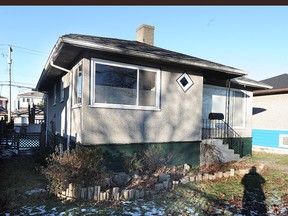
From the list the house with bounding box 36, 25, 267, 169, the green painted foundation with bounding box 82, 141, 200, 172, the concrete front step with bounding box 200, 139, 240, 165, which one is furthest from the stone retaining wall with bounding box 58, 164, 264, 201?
the concrete front step with bounding box 200, 139, 240, 165

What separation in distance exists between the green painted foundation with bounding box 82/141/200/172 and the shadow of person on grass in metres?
1.86

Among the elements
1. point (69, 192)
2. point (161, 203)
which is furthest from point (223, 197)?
point (69, 192)

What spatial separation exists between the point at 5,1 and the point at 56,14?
3385mm

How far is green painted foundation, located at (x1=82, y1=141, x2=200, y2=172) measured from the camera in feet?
21.2

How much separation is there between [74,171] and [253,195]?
14.3 feet

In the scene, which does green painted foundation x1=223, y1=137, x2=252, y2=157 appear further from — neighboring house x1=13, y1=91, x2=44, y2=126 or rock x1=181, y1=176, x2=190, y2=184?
neighboring house x1=13, y1=91, x2=44, y2=126

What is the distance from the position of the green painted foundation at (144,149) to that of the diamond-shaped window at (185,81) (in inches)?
80.2

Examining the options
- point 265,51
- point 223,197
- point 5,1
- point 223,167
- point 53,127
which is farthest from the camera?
point 265,51

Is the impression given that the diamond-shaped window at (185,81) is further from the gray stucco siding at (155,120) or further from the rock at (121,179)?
the rock at (121,179)

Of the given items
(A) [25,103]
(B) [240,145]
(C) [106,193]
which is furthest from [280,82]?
(A) [25,103]

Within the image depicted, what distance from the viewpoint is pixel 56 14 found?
8.87 m

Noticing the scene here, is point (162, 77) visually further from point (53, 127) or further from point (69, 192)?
point (53, 127)

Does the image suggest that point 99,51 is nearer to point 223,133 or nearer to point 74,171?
point 74,171

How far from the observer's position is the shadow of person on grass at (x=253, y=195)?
14.9 feet
